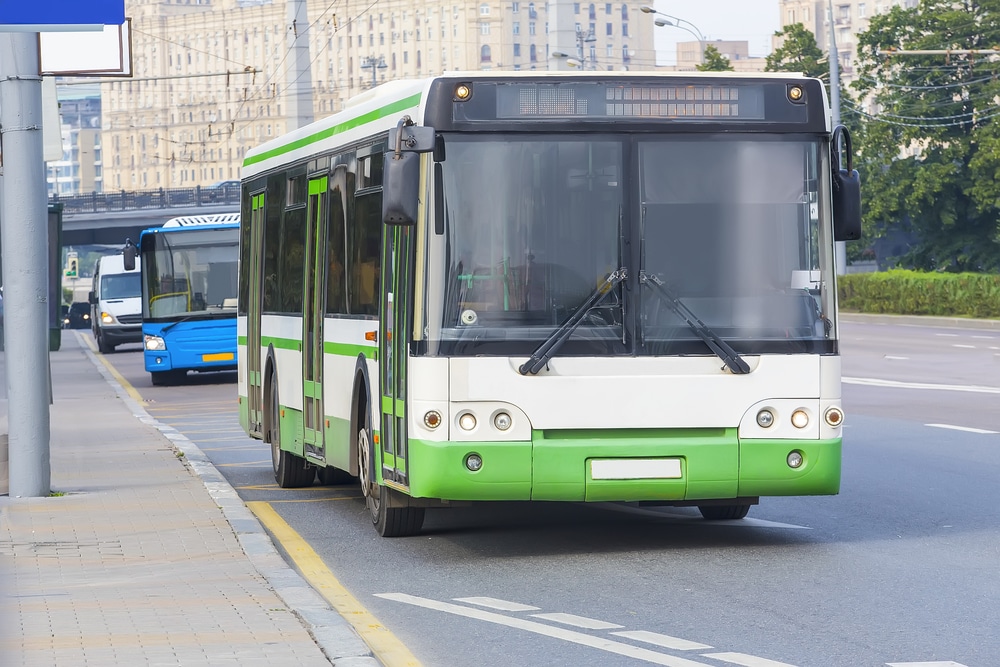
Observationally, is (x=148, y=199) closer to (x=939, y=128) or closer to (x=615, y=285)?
(x=939, y=128)

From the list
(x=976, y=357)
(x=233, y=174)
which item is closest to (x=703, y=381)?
(x=976, y=357)

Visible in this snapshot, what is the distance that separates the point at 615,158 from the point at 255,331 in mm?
5697

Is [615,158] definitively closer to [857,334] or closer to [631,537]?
[631,537]

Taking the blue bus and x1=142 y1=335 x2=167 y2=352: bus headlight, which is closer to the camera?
the blue bus

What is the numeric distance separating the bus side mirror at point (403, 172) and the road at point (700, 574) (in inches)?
70.7

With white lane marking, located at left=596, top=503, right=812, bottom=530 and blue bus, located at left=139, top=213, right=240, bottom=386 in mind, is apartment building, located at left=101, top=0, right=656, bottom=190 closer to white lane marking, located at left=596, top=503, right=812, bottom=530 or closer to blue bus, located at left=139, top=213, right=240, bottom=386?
blue bus, located at left=139, top=213, right=240, bottom=386

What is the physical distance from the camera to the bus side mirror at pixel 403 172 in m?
9.11

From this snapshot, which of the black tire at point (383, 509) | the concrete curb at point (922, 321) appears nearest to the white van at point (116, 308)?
the concrete curb at point (922, 321)

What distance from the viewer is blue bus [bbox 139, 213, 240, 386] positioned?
29641 millimetres

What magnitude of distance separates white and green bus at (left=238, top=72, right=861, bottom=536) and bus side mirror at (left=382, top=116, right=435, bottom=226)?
0.4 inches

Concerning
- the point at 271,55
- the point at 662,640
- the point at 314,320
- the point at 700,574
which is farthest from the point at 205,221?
the point at 271,55

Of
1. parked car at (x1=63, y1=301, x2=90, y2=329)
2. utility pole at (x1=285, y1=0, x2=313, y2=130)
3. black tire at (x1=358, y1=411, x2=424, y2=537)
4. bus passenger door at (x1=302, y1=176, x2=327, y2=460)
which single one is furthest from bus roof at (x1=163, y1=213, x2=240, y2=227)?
parked car at (x1=63, y1=301, x2=90, y2=329)

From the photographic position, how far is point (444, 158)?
30.7 feet

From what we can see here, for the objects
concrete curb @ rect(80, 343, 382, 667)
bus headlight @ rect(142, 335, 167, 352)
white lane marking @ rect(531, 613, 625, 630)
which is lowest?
white lane marking @ rect(531, 613, 625, 630)
